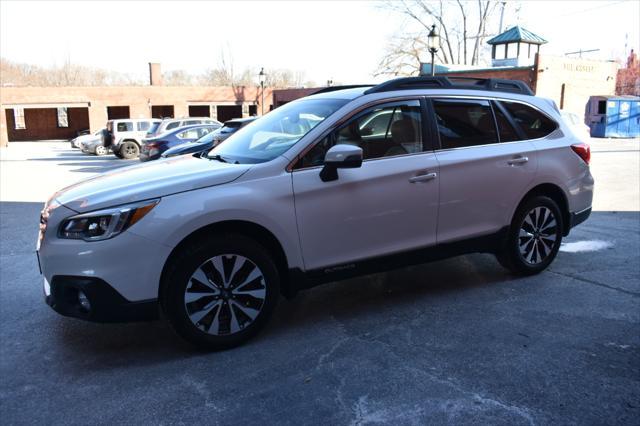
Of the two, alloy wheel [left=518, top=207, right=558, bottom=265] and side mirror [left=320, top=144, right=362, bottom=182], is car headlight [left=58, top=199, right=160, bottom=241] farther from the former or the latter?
alloy wheel [left=518, top=207, right=558, bottom=265]

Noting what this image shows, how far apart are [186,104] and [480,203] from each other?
42.4m

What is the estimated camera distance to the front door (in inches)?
150

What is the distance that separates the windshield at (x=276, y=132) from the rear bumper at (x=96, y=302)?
1.33 metres

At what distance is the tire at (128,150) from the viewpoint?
2291cm

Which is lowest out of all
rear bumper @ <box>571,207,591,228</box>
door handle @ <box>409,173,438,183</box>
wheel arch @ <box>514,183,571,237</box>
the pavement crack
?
the pavement crack

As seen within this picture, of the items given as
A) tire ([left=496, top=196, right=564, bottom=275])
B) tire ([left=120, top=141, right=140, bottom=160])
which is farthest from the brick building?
tire ([left=496, top=196, right=564, bottom=275])

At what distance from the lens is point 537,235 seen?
16.4 feet

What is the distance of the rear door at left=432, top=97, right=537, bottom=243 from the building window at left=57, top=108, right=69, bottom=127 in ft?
159

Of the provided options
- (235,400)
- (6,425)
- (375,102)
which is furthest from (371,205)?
(6,425)

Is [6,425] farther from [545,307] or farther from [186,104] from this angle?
[186,104]

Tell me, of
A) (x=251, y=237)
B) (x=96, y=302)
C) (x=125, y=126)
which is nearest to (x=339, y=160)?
(x=251, y=237)

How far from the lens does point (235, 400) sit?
3.01m

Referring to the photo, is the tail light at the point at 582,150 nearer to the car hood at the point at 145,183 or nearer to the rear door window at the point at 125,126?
the car hood at the point at 145,183

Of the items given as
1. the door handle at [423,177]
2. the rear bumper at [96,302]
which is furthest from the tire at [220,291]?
the door handle at [423,177]
